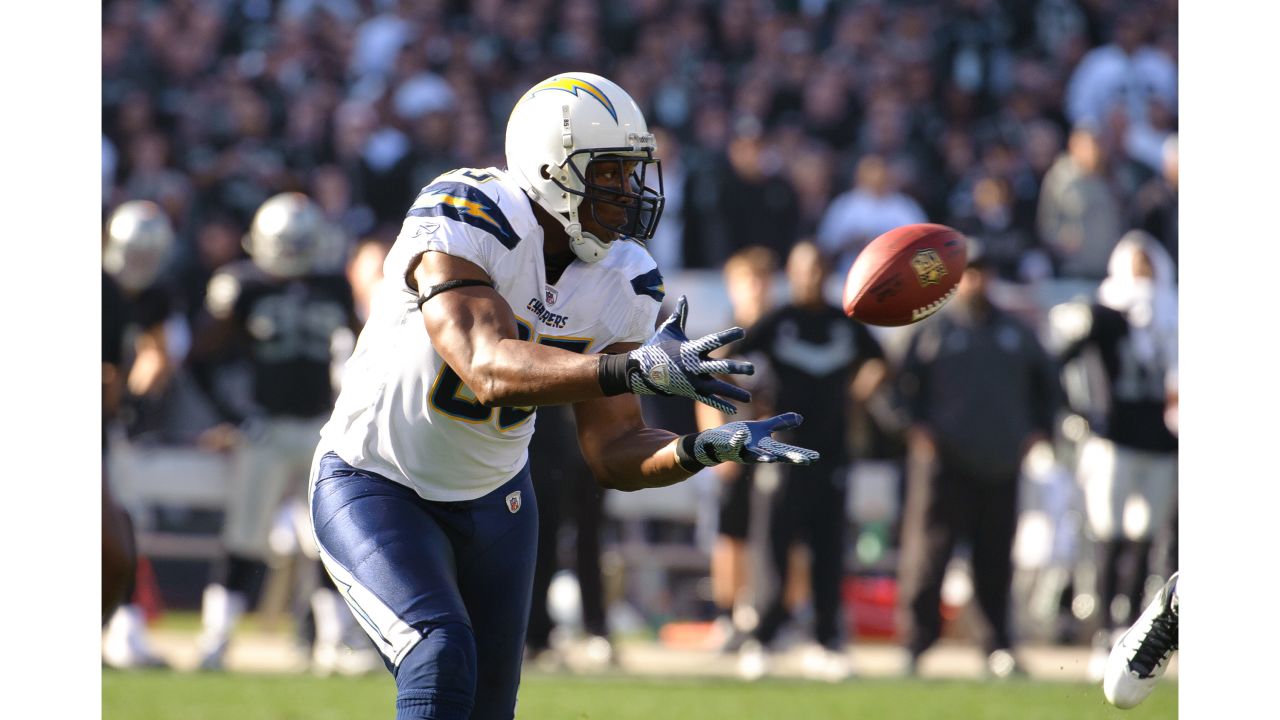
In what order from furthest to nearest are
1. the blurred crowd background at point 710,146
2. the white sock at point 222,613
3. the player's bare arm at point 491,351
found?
the blurred crowd background at point 710,146
the white sock at point 222,613
the player's bare arm at point 491,351

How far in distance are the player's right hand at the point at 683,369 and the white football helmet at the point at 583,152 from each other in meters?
0.59

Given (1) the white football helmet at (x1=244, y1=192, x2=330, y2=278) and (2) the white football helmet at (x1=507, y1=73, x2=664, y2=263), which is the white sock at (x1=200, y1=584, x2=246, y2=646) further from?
(2) the white football helmet at (x1=507, y1=73, x2=664, y2=263)

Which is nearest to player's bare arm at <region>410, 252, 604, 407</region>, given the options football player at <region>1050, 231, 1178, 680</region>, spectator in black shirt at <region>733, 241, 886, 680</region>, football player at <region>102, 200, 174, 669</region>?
spectator in black shirt at <region>733, 241, 886, 680</region>

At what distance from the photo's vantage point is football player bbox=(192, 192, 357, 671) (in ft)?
23.8

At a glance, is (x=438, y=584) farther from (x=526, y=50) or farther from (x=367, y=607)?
(x=526, y=50)

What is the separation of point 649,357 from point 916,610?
462 cm

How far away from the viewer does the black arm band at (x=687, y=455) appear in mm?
3348

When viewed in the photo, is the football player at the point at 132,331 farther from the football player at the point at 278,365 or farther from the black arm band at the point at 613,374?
the black arm band at the point at 613,374

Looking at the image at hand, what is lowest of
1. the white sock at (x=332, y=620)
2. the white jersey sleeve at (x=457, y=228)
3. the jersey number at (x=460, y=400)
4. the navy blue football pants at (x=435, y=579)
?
the white sock at (x=332, y=620)

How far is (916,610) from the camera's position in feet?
23.8

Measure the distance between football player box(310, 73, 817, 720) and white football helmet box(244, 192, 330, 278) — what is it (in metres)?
3.81

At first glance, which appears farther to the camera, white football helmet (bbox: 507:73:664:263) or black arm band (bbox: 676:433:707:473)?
white football helmet (bbox: 507:73:664:263)

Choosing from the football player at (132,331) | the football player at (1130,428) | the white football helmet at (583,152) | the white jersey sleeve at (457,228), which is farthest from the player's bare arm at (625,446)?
the football player at (1130,428)

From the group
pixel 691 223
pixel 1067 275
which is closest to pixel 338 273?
pixel 691 223
